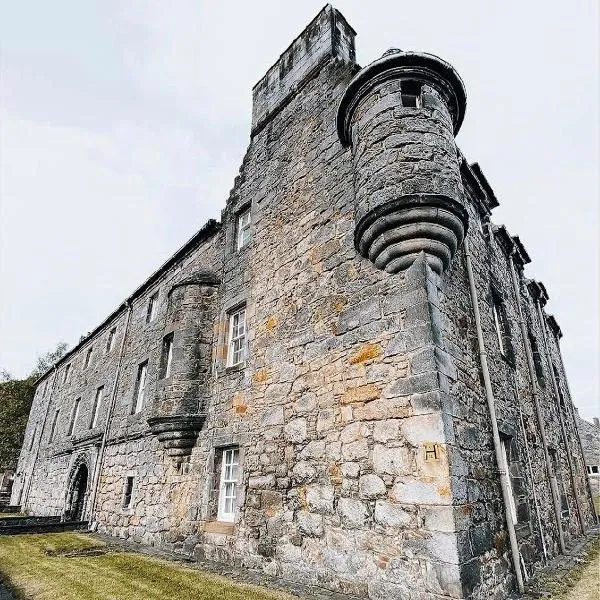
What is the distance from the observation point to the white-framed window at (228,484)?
7.51m

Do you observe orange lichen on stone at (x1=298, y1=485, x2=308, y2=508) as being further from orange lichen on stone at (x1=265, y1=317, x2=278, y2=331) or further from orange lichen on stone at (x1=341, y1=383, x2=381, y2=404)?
orange lichen on stone at (x1=265, y1=317, x2=278, y2=331)

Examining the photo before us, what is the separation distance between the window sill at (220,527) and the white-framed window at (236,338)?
9.58ft

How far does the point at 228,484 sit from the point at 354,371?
379 cm

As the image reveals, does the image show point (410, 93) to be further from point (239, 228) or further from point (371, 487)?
point (371, 487)

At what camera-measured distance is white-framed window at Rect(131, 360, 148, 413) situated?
12.4m

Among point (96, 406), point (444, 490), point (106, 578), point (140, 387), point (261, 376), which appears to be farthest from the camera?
point (96, 406)

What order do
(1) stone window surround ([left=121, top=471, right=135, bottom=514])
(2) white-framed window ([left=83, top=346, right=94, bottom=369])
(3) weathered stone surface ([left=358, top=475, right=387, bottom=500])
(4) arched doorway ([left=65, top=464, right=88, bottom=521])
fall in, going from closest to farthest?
1. (3) weathered stone surface ([left=358, top=475, right=387, bottom=500])
2. (1) stone window surround ([left=121, top=471, right=135, bottom=514])
3. (4) arched doorway ([left=65, top=464, right=88, bottom=521])
4. (2) white-framed window ([left=83, top=346, right=94, bottom=369])

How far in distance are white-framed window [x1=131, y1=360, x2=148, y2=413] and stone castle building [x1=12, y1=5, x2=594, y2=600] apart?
3.26ft

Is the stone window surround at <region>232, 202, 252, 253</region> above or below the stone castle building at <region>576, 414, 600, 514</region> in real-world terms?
above

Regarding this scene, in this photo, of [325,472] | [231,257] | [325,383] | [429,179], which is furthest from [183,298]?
[429,179]

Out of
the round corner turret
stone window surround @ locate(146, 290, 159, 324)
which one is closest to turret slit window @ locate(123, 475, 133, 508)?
Result: stone window surround @ locate(146, 290, 159, 324)

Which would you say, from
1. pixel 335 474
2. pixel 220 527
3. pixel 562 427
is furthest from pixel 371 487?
pixel 562 427

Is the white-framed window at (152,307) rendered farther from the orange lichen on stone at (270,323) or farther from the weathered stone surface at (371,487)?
the weathered stone surface at (371,487)

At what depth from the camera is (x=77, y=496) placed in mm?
14984
